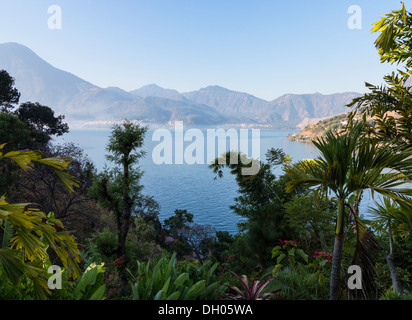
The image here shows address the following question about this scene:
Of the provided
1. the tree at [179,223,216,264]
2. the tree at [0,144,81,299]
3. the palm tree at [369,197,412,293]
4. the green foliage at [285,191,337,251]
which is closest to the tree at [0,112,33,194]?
the tree at [0,144,81,299]

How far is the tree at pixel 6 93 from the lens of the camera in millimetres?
19625

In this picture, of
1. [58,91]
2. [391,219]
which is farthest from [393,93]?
[58,91]

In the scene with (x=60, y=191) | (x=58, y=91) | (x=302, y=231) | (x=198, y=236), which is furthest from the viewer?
(x=58, y=91)

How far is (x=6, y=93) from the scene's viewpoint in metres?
20.1

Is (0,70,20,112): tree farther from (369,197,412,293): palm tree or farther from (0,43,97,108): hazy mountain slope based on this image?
(0,43,97,108): hazy mountain slope

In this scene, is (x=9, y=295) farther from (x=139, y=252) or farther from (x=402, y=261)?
(x=139, y=252)

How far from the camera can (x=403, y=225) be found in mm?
3799

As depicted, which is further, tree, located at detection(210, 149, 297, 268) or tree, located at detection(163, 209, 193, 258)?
tree, located at detection(163, 209, 193, 258)

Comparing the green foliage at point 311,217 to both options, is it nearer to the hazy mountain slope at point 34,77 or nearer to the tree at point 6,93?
the tree at point 6,93

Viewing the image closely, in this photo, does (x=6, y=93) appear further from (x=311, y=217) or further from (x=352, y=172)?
(x=352, y=172)

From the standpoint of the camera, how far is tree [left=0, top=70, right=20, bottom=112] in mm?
19625

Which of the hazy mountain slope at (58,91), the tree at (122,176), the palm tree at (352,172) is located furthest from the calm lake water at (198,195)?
the hazy mountain slope at (58,91)

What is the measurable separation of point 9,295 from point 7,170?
11.9 meters
